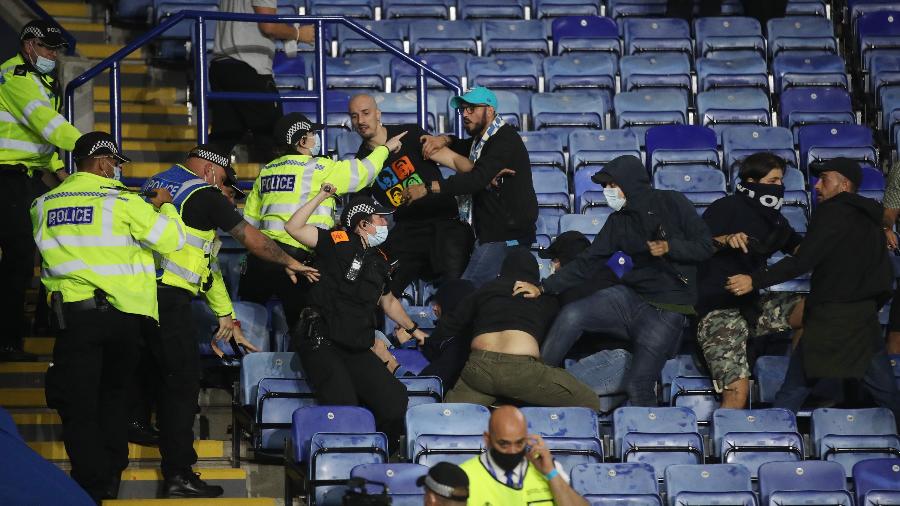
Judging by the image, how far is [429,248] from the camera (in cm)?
991

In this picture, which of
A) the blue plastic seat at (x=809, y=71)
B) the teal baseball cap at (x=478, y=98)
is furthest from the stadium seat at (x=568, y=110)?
the teal baseball cap at (x=478, y=98)

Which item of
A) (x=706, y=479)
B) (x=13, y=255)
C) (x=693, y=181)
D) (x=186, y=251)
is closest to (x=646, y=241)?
(x=706, y=479)

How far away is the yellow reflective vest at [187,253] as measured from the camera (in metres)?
8.33

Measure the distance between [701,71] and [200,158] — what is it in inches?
208

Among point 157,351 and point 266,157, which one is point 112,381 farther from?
point 266,157

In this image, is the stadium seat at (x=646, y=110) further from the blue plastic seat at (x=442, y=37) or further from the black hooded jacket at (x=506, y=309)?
the black hooded jacket at (x=506, y=309)

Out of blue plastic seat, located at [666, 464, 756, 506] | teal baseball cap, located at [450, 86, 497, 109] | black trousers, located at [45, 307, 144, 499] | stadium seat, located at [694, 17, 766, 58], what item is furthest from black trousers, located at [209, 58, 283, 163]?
blue plastic seat, located at [666, 464, 756, 506]

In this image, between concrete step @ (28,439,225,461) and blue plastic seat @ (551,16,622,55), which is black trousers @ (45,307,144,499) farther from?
blue plastic seat @ (551,16,622,55)

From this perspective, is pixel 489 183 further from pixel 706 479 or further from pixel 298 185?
pixel 706 479

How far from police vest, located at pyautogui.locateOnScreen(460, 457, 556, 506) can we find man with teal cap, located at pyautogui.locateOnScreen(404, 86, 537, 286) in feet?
9.83

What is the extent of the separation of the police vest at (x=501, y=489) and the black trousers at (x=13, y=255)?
12.4 feet

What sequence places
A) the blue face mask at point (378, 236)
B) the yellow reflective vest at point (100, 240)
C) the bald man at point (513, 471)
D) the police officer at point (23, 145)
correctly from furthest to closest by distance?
the police officer at point (23, 145), the blue face mask at point (378, 236), the yellow reflective vest at point (100, 240), the bald man at point (513, 471)

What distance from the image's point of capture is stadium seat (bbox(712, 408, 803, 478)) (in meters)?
8.32

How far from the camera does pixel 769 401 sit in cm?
910
